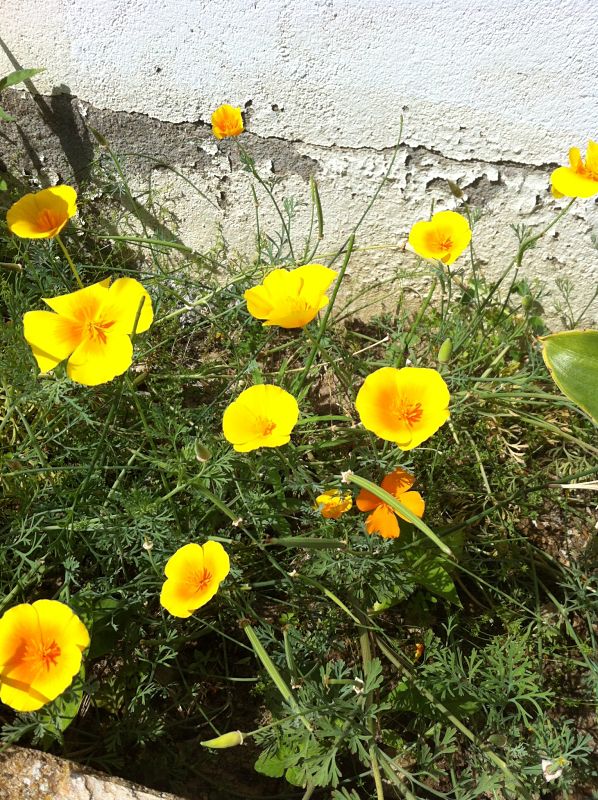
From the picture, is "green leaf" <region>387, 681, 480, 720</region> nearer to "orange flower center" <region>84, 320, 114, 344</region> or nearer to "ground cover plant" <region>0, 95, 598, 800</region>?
"ground cover plant" <region>0, 95, 598, 800</region>

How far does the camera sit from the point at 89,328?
1336mm

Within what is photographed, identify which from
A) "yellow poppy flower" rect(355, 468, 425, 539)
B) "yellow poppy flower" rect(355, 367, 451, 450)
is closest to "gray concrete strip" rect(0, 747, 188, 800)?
"yellow poppy flower" rect(355, 468, 425, 539)

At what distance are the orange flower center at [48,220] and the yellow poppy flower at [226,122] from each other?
0.43 m

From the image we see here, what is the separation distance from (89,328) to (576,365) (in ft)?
3.21

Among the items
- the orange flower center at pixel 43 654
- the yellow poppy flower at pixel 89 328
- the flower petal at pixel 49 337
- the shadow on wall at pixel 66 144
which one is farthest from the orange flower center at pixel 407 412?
the shadow on wall at pixel 66 144

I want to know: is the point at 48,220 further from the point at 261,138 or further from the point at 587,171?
the point at 587,171

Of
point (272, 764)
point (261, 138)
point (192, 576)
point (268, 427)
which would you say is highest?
point (261, 138)

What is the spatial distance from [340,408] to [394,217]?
21.1 inches

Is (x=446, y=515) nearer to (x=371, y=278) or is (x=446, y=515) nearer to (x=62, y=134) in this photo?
(x=371, y=278)

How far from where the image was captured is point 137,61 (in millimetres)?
1778

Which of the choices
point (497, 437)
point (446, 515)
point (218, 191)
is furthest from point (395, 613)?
point (218, 191)

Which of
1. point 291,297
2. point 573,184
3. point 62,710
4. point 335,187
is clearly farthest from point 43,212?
point 573,184

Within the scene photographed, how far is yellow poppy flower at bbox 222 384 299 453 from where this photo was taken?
4.12 ft

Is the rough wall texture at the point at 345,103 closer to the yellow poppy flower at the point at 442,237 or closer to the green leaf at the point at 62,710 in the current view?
the yellow poppy flower at the point at 442,237
